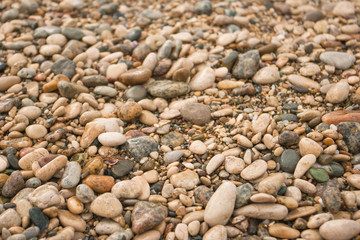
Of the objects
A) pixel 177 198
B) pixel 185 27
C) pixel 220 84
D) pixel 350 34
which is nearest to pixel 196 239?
pixel 177 198

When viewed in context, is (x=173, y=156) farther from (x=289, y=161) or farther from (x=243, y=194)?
(x=289, y=161)

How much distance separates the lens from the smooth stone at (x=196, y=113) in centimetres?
327

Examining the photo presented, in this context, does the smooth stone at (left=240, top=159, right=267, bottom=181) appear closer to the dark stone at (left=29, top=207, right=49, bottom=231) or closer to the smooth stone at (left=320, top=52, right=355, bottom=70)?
the dark stone at (left=29, top=207, right=49, bottom=231)

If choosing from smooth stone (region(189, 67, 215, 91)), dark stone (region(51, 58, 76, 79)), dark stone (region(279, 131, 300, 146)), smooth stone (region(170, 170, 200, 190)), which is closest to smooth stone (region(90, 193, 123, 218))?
smooth stone (region(170, 170, 200, 190))

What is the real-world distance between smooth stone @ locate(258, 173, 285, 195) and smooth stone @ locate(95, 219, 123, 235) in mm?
1272

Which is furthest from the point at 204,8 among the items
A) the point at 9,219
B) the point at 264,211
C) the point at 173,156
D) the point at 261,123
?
the point at 9,219

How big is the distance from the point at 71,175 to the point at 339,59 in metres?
3.49

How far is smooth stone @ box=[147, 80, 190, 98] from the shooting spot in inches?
139

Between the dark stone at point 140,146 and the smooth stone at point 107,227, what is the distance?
28.0 inches

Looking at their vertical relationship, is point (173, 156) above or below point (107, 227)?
above

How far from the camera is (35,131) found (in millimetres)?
3074

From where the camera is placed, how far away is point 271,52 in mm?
4031

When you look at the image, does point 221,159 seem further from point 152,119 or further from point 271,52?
point 271,52

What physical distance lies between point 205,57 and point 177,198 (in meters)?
2.06
